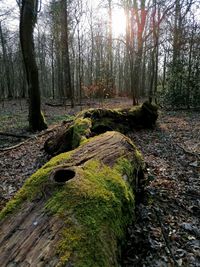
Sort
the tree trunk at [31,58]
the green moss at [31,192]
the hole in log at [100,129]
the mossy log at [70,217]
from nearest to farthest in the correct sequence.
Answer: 1. the mossy log at [70,217]
2. the green moss at [31,192]
3. the hole in log at [100,129]
4. the tree trunk at [31,58]

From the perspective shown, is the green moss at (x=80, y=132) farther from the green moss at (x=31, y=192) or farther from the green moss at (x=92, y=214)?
the green moss at (x=31, y=192)

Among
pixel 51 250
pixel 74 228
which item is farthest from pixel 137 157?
pixel 51 250

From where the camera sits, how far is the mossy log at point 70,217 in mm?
2088

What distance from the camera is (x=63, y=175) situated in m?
3.13

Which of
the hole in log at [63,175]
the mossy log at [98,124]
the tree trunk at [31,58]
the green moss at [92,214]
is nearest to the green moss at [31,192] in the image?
the hole in log at [63,175]

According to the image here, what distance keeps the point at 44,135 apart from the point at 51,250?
7.29m

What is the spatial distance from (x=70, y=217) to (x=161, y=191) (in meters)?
2.53

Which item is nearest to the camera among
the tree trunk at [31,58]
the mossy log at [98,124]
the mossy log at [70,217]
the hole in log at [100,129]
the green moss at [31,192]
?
the mossy log at [70,217]

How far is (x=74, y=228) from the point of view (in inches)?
92.0

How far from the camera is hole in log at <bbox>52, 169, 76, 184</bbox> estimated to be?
3.06 metres

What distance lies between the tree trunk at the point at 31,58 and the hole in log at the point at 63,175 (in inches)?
292

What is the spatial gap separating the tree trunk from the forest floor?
995 mm

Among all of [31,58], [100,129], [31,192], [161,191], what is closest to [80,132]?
[100,129]

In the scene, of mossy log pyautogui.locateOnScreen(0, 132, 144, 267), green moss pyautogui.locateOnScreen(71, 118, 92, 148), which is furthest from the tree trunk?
mossy log pyautogui.locateOnScreen(0, 132, 144, 267)
